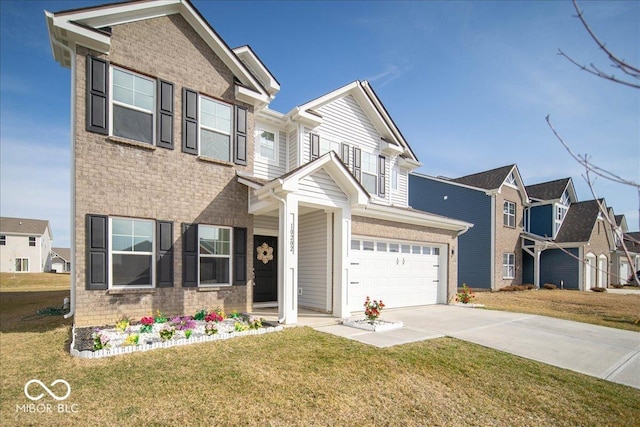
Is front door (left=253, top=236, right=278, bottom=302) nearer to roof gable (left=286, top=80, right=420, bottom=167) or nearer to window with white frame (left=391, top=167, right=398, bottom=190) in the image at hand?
roof gable (left=286, top=80, right=420, bottom=167)

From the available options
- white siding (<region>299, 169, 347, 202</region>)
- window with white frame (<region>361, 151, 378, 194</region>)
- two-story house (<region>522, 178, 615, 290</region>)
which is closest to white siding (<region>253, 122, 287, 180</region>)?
white siding (<region>299, 169, 347, 202</region>)

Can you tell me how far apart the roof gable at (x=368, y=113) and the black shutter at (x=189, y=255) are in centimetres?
520

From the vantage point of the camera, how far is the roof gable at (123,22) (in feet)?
25.9

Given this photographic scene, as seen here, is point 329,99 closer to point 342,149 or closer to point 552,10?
point 342,149

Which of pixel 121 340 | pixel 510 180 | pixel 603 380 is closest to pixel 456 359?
pixel 603 380

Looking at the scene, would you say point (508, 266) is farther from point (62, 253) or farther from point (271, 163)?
point (62, 253)

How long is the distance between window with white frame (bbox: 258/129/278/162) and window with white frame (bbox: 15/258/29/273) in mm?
44083

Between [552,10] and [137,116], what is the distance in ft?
29.3

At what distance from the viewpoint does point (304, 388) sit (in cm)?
499

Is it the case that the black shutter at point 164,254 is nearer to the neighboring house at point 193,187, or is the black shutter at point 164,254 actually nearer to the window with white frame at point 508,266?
the neighboring house at point 193,187

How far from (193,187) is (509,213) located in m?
22.4

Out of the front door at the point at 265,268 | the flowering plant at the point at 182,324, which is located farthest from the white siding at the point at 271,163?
the flowering plant at the point at 182,324

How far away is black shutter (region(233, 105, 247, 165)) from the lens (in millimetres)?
10273

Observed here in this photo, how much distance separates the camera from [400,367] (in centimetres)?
593
